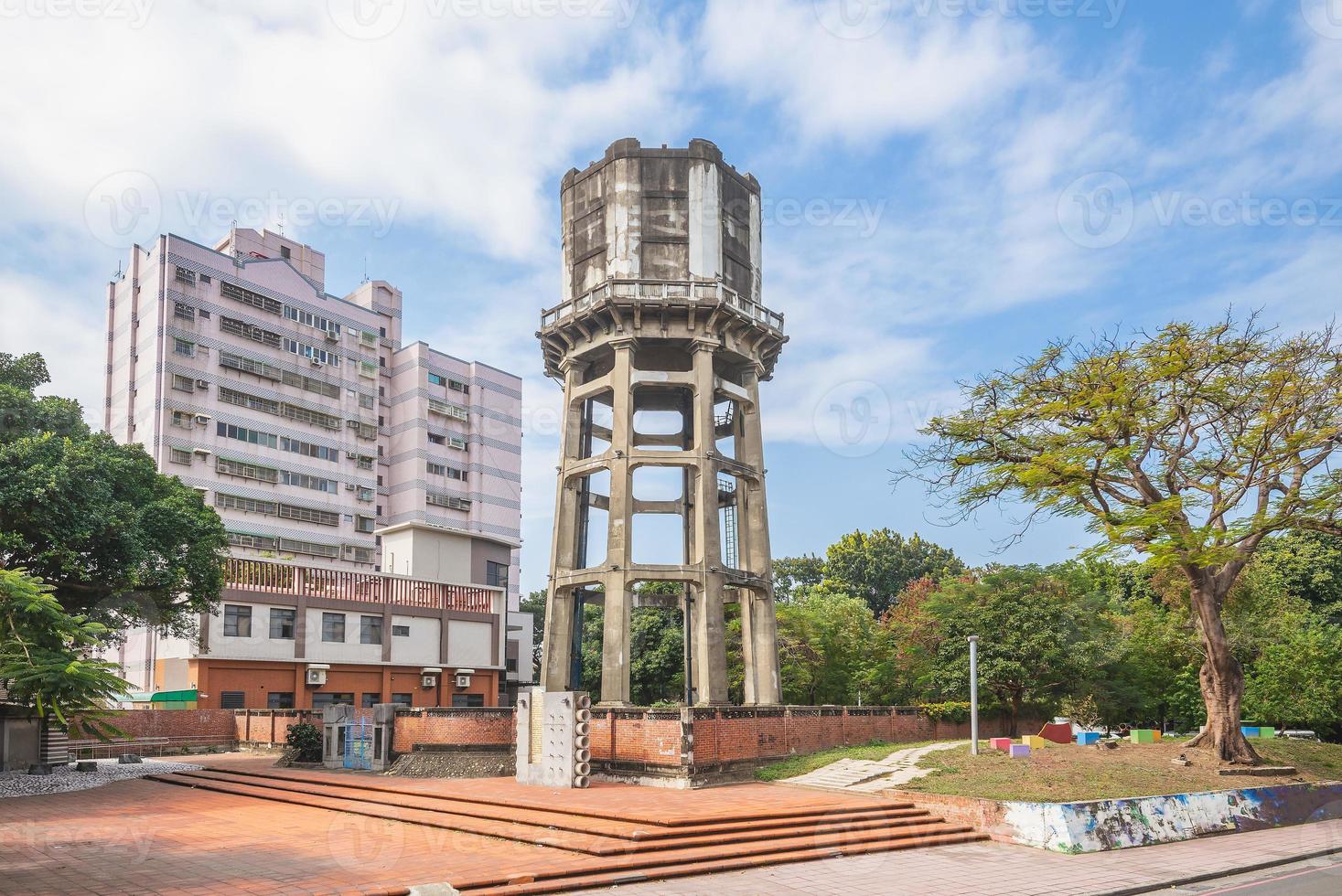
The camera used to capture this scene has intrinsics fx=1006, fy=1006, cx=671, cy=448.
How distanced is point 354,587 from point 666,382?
22143 mm

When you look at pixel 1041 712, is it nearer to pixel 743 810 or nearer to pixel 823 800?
pixel 823 800

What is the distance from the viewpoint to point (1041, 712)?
36.7 m

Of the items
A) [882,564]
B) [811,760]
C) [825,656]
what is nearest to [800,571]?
[882,564]

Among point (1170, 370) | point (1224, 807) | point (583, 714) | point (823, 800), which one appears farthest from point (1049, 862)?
point (1170, 370)

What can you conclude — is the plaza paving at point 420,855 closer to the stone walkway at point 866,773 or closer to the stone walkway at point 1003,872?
the stone walkway at point 1003,872

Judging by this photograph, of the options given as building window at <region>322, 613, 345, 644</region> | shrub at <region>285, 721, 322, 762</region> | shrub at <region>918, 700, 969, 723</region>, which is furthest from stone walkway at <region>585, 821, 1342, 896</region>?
building window at <region>322, 613, 345, 644</region>

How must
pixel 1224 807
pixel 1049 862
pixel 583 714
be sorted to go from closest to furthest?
pixel 1049 862, pixel 1224 807, pixel 583 714

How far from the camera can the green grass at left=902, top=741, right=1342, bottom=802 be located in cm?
1867

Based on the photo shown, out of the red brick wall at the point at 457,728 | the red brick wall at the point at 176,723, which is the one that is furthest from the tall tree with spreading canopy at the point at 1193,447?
the red brick wall at the point at 176,723

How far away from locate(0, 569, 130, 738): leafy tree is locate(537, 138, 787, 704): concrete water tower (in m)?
13.3

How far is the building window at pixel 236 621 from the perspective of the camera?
131ft

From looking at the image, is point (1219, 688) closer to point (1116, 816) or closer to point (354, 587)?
point (1116, 816)

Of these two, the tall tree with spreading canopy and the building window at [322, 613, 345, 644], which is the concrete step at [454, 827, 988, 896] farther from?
the building window at [322, 613, 345, 644]

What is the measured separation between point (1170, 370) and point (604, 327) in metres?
15.3
